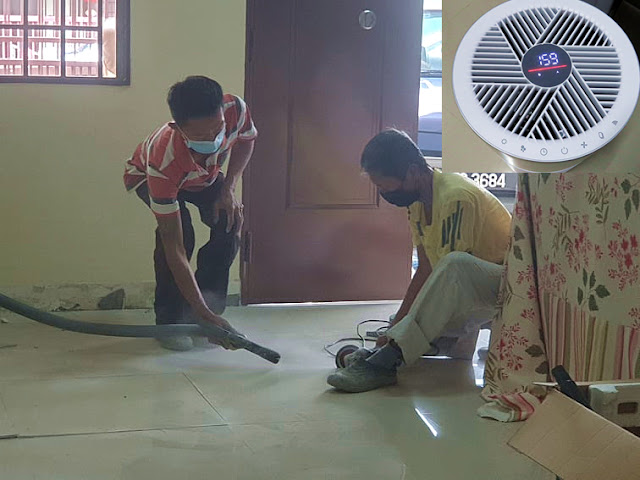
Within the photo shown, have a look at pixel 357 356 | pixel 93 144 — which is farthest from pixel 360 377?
pixel 93 144

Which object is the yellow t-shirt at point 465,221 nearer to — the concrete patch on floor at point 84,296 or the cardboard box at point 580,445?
the concrete patch on floor at point 84,296

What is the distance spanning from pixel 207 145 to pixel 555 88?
223 centimetres

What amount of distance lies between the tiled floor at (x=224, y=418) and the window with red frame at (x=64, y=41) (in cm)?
86

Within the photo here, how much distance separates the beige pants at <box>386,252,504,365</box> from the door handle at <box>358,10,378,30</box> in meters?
1.15

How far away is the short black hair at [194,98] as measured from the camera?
115 inches

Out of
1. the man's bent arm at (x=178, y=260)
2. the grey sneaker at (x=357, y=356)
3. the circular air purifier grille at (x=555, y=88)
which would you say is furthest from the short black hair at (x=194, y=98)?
the circular air purifier grille at (x=555, y=88)

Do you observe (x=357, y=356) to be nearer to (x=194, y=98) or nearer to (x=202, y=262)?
(x=202, y=262)

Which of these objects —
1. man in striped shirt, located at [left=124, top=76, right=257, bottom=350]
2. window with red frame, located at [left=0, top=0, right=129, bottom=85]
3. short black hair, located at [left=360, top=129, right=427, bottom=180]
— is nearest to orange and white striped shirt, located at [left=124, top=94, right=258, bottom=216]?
man in striped shirt, located at [left=124, top=76, right=257, bottom=350]

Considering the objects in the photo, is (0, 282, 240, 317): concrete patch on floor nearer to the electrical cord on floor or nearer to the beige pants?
the electrical cord on floor

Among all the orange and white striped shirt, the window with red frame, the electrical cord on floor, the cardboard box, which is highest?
the window with red frame

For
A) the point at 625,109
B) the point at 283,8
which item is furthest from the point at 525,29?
the point at 283,8

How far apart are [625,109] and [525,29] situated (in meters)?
0.10

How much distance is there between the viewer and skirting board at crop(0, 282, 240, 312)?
3.15 meters

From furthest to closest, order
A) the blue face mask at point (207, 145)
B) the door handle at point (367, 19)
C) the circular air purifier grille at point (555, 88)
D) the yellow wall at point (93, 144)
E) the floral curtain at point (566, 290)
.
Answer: the door handle at point (367, 19)
the yellow wall at point (93, 144)
the blue face mask at point (207, 145)
the floral curtain at point (566, 290)
the circular air purifier grille at point (555, 88)
